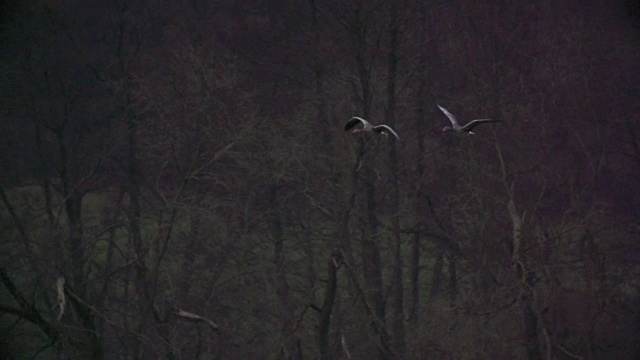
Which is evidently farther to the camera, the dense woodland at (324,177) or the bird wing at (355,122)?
the dense woodland at (324,177)

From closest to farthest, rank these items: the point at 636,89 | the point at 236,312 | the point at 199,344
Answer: the point at 199,344
the point at 236,312
the point at 636,89

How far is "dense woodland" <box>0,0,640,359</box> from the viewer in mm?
23094

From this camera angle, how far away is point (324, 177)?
25.9 m

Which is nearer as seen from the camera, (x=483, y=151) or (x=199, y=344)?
(x=199, y=344)

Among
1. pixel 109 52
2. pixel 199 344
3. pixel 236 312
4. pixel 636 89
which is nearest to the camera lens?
pixel 199 344

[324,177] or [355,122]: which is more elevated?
[324,177]

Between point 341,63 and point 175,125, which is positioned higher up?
point 341,63

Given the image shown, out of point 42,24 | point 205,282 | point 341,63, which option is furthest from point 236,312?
point 42,24

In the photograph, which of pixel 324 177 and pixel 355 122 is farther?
pixel 324 177

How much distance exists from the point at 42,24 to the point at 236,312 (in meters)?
9.22

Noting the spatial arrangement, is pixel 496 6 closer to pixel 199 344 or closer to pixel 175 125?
pixel 175 125

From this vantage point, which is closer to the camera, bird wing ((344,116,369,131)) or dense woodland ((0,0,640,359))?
bird wing ((344,116,369,131))

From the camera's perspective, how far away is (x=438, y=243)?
26688 millimetres

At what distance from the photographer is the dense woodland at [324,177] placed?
23094 millimetres
